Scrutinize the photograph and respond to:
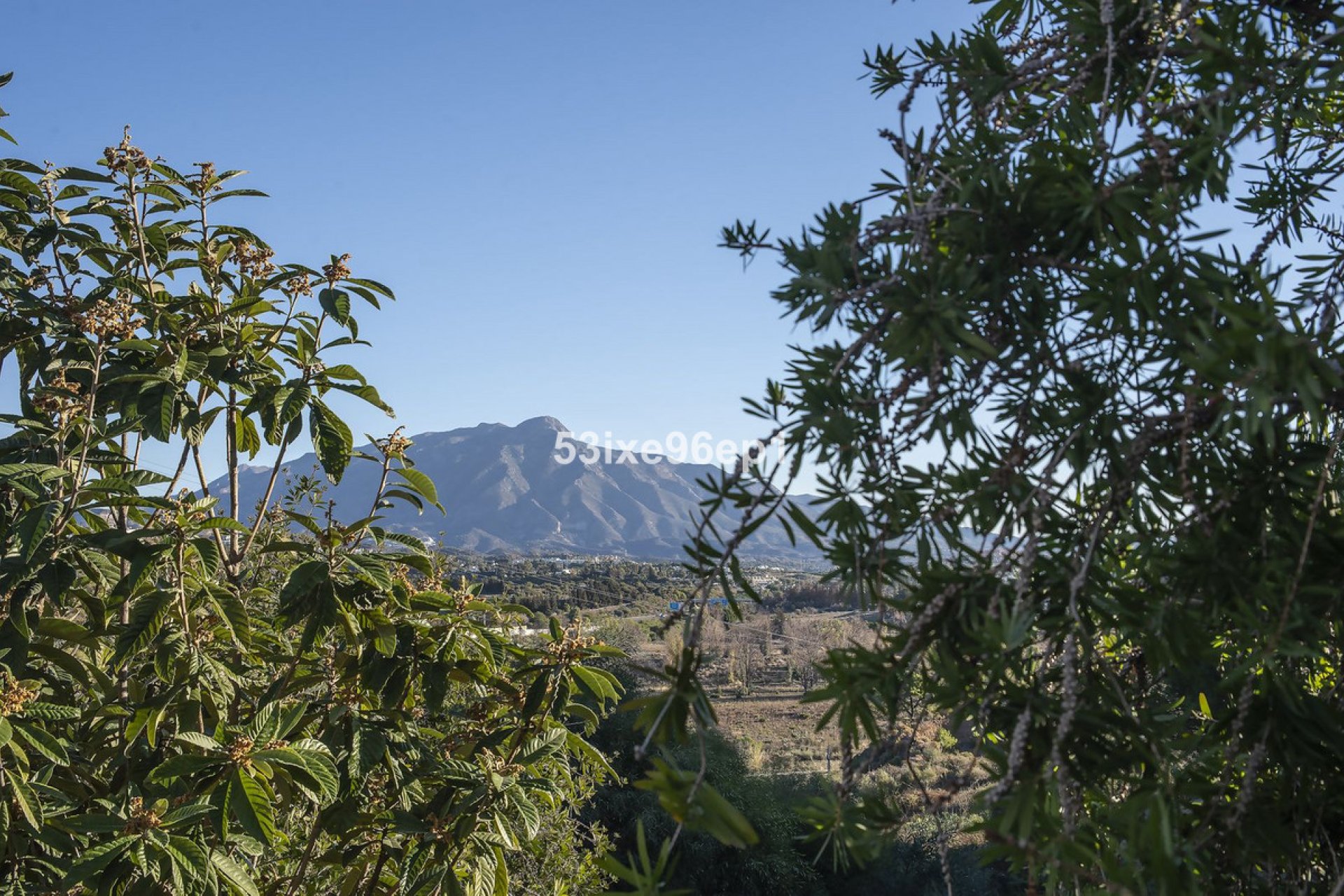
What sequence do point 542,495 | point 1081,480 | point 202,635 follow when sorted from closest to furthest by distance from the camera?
1. point 1081,480
2. point 202,635
3. point 542,495

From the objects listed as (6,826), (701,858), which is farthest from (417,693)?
(701,858)

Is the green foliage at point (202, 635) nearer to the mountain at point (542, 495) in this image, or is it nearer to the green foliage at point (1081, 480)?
the green foliage at point (1081, 480)

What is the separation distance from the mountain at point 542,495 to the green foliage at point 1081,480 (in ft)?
321

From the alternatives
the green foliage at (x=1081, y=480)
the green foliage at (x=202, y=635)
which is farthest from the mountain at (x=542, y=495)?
the green foliage at (x=1081, y=480)

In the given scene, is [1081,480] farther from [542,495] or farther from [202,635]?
[542,495]

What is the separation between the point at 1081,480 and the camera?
78 centimetres

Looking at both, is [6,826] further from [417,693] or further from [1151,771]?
[1151,771]

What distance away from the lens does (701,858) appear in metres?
12.2

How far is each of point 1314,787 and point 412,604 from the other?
203 centimetres

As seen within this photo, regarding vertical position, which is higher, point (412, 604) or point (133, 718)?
point (412, 604)

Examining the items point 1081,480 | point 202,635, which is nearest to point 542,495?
point 202,635

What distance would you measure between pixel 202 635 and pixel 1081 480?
2.12m

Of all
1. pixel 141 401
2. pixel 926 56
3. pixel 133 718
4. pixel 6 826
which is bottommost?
pixel 6 826

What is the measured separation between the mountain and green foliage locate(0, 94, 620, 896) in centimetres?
9580
